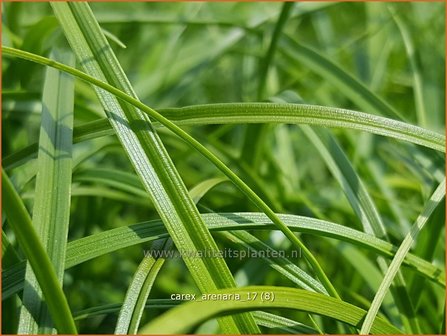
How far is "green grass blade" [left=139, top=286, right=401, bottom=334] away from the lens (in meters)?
0.44

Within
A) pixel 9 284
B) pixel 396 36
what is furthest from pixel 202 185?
pixel 396 36

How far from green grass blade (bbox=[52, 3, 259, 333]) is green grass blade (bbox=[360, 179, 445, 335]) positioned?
0.10 m

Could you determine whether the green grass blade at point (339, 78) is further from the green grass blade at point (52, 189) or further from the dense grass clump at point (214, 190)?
the green grass blade at point (52, 189)

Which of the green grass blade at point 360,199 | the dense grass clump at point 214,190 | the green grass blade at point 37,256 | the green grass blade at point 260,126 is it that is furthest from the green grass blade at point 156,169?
the green grass blade at point 260,126

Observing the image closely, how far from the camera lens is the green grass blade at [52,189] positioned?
0.59m

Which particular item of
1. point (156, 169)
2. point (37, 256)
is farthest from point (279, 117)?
point (37, 256)

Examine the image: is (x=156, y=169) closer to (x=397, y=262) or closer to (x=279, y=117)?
(x=279, y=117)

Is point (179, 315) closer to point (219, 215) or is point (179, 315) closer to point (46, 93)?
point (219, 215)

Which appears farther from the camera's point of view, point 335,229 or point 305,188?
point 305,188

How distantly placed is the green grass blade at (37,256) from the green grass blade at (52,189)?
24mm

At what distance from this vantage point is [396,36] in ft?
5.55

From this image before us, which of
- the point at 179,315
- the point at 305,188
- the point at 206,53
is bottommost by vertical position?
the point at 179,315

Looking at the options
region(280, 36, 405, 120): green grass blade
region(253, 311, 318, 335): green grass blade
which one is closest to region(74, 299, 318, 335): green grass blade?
region(253, 311, 318, 335): green grass blade

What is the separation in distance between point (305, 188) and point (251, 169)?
12.7 inches
